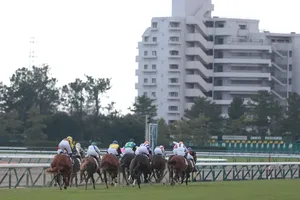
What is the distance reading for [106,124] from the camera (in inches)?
3494

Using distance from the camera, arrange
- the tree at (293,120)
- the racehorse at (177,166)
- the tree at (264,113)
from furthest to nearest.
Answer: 1. the tree at (293,120)
2. the tree at (264,113)
3. the racehorse at (177,166)

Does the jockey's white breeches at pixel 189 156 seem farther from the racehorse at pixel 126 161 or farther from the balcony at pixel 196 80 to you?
the balcony at pixel 196 80

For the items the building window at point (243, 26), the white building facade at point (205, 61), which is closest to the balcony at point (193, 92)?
the white building facade at point (205, 61)

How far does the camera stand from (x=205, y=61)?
118062 millimetres

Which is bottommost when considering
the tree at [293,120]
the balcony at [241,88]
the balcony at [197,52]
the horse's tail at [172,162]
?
the horse's tail at [172,162]

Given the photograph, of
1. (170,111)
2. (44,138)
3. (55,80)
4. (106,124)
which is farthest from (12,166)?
(170,111)

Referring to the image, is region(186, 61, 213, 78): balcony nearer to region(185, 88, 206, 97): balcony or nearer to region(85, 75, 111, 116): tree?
region(185, 88, 206, 97): balcony

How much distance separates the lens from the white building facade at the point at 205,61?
382 feet

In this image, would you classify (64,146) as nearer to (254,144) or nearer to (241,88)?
(254,144)

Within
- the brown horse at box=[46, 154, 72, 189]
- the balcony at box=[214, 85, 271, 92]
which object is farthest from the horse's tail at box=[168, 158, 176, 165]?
the balcony at box=[214, 85, 271, 92]

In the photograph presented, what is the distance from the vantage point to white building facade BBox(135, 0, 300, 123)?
116m

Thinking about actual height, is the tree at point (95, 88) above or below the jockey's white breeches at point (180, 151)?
above

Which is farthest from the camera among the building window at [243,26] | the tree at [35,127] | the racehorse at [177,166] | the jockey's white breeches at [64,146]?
the building window at [243,26]

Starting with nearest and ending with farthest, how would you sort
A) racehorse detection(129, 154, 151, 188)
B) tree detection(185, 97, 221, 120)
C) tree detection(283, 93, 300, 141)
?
1. racehorse detection(129, 154, 151, 188)
2. tree detection(283, 93, 300, 141)
3. tree detection(185, 97, 221, 120)
